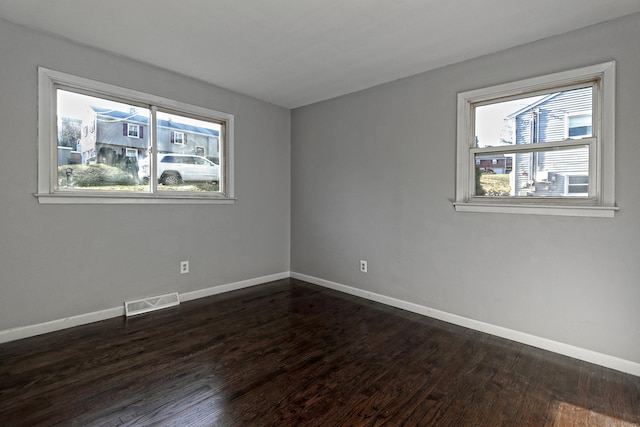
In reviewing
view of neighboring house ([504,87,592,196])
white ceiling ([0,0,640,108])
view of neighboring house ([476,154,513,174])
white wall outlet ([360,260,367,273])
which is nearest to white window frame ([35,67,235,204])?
white ceiling ([0,0,640,108])

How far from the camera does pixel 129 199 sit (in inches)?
126

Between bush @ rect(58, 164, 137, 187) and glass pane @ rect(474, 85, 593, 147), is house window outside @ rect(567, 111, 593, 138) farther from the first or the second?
bush @ rect(58, 164, 137, 187)

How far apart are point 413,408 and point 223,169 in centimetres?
331

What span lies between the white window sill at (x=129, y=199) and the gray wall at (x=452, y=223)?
4.39 feet

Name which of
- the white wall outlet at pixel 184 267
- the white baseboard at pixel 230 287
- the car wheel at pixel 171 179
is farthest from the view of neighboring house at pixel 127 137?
the white baseboard at pixel 230 287

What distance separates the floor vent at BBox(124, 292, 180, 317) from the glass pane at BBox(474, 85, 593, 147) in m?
3.53

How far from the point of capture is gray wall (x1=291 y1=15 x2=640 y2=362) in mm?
2291

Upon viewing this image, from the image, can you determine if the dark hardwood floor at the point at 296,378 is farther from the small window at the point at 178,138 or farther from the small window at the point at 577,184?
the small window at the point at 178,138

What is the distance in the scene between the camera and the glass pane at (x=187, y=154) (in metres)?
3.52

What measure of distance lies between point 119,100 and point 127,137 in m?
0.36

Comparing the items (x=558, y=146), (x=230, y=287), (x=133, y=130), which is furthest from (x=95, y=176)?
(x=558, y=146)

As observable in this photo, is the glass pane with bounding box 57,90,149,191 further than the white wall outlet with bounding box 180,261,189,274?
No

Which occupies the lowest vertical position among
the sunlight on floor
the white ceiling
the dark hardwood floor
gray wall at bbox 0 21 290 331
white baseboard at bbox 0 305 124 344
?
the sunlight on floor

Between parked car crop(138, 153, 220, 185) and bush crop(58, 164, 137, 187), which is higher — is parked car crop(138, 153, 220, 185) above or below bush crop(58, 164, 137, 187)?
above
